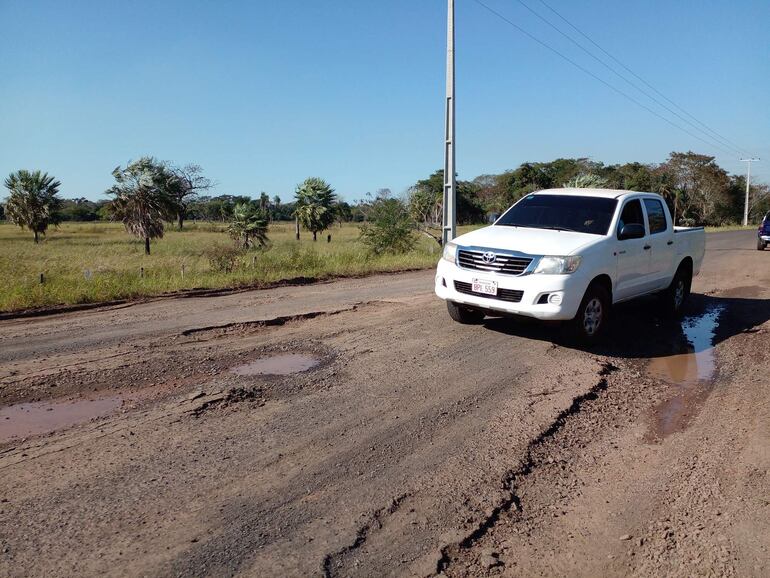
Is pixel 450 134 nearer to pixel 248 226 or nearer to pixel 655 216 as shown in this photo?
pixel 655 216

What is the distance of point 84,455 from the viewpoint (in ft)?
13.0

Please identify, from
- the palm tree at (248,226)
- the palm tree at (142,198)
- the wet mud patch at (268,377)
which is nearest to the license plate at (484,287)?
the wet mud patch at (268,377)

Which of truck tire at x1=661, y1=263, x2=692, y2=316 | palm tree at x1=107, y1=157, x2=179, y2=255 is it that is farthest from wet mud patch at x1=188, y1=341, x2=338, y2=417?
palm tree at x1=107, y1=157, x2=179, y2=255

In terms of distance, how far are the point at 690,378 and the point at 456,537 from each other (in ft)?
14.1

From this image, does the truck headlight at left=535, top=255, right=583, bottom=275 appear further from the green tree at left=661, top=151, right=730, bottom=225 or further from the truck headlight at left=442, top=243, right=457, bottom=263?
the green tree at left=661, top=151, right=730, bottom=225

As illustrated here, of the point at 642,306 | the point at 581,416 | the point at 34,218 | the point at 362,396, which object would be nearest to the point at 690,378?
the point at 581,416

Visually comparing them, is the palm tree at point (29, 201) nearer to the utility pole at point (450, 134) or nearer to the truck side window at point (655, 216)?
the utility pole at point (450, 134)

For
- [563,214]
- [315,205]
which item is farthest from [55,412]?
[315,205]

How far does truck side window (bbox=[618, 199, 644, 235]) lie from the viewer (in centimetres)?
786

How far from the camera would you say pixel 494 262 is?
6965mm

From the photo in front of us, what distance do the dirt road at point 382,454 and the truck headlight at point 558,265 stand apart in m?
0.98

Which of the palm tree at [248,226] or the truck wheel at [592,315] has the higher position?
the palm tree at [248,226]

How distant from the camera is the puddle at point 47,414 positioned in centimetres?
447

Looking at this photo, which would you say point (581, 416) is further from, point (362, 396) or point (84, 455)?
point (84, 455)
